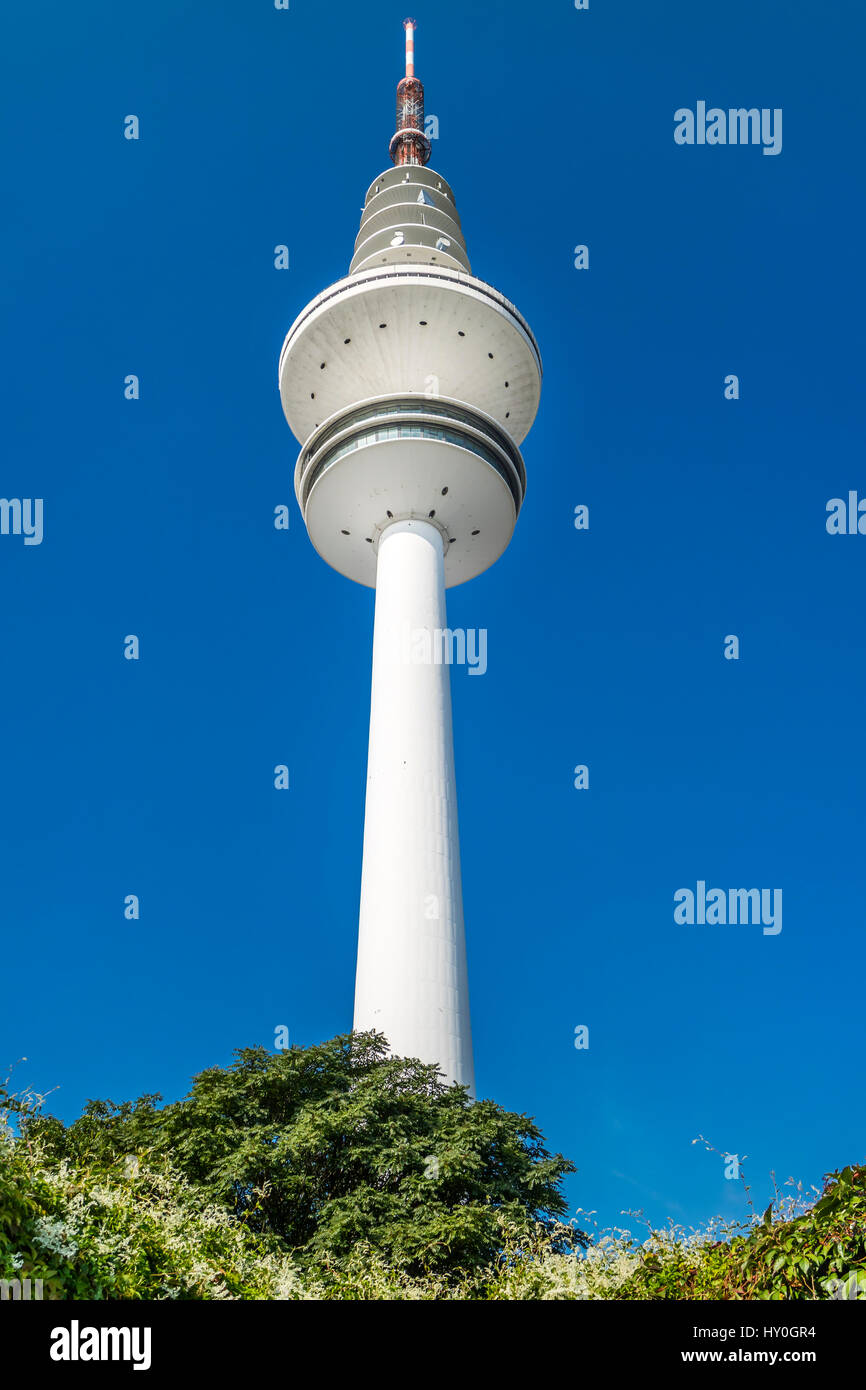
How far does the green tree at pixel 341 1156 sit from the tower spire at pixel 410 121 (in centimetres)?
7051

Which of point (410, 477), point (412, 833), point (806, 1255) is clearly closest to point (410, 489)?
point (410, 477)

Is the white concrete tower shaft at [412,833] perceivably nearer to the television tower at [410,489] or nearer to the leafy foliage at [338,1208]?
the television tower at [410,489]

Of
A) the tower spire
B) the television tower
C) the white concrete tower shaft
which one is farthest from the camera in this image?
the tower spire

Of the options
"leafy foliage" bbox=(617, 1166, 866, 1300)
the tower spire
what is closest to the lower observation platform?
the tower spire

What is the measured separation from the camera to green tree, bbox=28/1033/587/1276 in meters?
27.5

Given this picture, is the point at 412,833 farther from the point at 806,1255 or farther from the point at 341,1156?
the point at 806,1255

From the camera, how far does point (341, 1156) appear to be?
30.8m

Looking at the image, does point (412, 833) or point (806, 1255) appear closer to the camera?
point (806, 1255)

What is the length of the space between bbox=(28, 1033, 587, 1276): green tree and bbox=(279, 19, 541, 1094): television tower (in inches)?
536

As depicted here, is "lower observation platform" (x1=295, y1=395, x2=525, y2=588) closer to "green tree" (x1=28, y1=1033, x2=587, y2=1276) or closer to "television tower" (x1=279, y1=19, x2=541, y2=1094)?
"television tower" (x1=279, y1=19, x2=541, y2=1094)

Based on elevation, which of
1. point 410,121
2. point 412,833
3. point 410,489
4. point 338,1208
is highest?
point 410,121

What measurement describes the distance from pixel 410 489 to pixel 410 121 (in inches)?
1547
